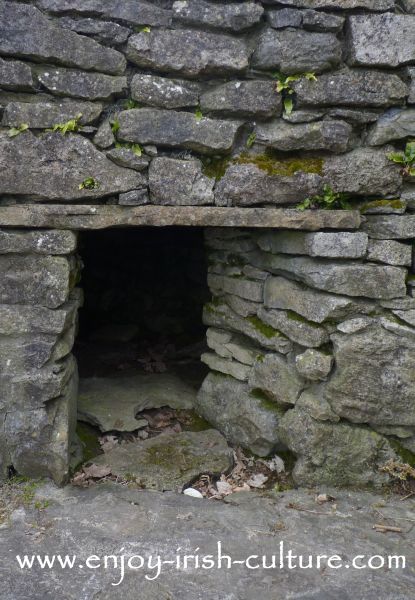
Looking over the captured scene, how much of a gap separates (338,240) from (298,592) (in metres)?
1.97

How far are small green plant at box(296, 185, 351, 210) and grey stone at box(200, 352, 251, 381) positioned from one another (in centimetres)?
128

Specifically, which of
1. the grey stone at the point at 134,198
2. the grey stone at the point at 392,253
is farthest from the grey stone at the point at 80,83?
the grey stone at the point at 392,253

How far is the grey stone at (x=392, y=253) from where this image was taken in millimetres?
3260

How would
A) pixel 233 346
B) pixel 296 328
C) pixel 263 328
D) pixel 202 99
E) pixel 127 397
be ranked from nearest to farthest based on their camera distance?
pixel 202 99
pixel 296 328
pixel 263 328
pixel 233 346
pixel 127 397

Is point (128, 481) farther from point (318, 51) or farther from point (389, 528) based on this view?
point (318, 51)

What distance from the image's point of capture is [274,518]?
3.08m

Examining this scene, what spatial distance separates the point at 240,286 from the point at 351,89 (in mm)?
1535

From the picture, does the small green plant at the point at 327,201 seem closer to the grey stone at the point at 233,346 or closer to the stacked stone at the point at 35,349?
the grey stone at the point at 233,346

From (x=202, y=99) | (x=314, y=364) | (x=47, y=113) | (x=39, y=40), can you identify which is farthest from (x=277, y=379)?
(x=39, y=40)

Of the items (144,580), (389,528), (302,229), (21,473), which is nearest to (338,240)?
(302,229)

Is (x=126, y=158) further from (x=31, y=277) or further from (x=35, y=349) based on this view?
(x=35, y=349)

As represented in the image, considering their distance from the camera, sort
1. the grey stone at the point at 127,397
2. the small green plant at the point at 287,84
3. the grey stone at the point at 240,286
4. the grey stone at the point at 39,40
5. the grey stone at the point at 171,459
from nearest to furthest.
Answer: the grey stone at the point at 39,40 → the small green plant at the point at 287,84 → the grey stone at the point at 171,459 → the grey stone at the point at 240,286 → the grey stone at the point at 127,397

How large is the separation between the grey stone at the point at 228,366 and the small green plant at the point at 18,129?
2.16 meters

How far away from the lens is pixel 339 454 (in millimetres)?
3357
